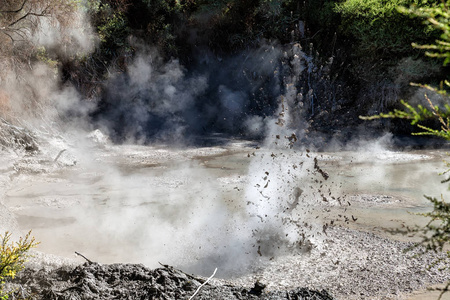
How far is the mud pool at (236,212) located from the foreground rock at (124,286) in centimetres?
108

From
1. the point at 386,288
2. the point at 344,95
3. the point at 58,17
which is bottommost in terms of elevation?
the point at 386,288

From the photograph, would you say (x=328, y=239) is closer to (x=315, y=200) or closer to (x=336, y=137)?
(x=315, y=200)

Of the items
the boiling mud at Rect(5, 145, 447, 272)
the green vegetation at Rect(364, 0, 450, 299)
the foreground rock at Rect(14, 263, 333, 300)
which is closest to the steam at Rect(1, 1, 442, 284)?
the boiling mud at Rect(5, 145, 447, 272)

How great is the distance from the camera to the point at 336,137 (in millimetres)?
14031

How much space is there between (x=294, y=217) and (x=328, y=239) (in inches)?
39.3

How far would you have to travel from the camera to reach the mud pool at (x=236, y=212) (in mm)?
5219

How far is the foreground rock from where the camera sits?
3.48 metres

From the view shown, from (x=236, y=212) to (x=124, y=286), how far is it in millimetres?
3762

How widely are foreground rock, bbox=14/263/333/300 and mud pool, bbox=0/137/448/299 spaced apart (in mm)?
1076

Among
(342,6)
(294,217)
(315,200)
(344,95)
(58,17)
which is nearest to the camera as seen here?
(294,217)

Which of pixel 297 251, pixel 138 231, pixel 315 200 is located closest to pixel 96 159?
pixel 138 231

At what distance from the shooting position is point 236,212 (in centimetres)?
722

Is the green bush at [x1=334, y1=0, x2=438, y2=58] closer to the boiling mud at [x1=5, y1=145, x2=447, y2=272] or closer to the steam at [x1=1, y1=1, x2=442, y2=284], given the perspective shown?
the steam at [x1=1, y1=1, x2=442, y2=284]

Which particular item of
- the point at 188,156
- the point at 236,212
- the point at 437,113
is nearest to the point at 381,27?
the point at 188,156
